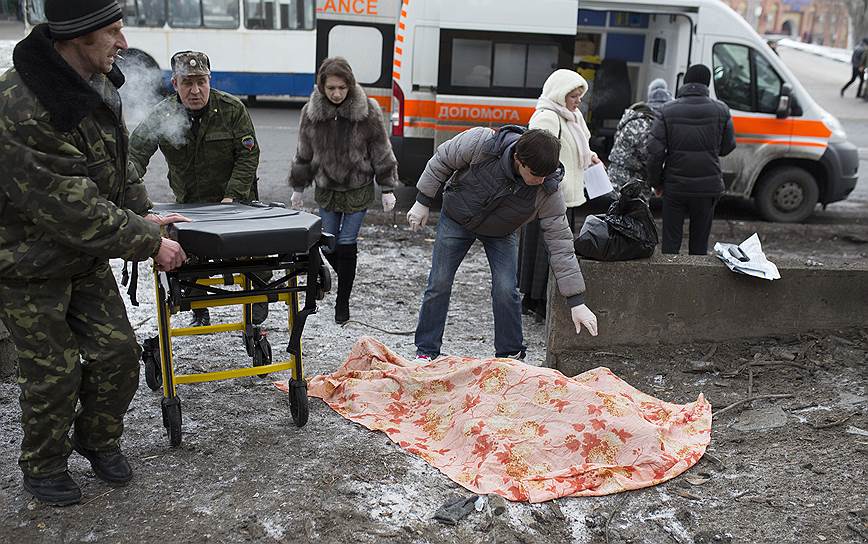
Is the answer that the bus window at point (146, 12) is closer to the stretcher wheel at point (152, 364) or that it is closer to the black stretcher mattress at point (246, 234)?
the stretcher wheel at point (152, 364)

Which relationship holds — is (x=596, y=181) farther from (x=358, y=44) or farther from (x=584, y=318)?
(x=358, y=44)

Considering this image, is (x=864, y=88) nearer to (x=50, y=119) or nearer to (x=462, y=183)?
(x=462, y=183)

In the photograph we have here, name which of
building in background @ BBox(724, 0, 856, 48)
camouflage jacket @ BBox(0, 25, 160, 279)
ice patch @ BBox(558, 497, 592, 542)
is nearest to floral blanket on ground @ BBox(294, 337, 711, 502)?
ice patch @ BBox(558, 497, 592, 542)

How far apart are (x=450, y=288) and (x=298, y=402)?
1.33 meters

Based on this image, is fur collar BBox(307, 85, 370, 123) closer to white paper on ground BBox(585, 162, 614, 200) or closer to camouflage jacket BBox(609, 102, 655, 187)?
white paper on ground BBox(585, 162, 614, 200)

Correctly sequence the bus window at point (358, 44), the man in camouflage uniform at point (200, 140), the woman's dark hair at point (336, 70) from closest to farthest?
1. the man in camouflage uniform at point (200, 140)
2. the woman's dark hair at point (336, 70)
3. the bus window at point (358, 44)

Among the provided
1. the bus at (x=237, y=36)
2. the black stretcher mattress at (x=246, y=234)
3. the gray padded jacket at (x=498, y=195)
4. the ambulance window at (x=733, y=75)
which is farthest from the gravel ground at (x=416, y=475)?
the bus at (x=237, y=36)

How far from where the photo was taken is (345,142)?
597 centimetres

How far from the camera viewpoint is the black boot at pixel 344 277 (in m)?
6.17

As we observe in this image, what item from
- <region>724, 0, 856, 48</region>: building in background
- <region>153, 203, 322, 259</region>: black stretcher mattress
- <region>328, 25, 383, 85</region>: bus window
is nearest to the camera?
<region>153, 203, 322, 259</region>: black stretcher mattress

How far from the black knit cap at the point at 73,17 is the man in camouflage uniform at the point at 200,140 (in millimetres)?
1600

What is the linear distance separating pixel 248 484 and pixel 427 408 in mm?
1128

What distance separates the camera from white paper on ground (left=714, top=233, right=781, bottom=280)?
528 cm

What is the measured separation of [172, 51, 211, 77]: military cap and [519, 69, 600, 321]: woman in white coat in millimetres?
2181
